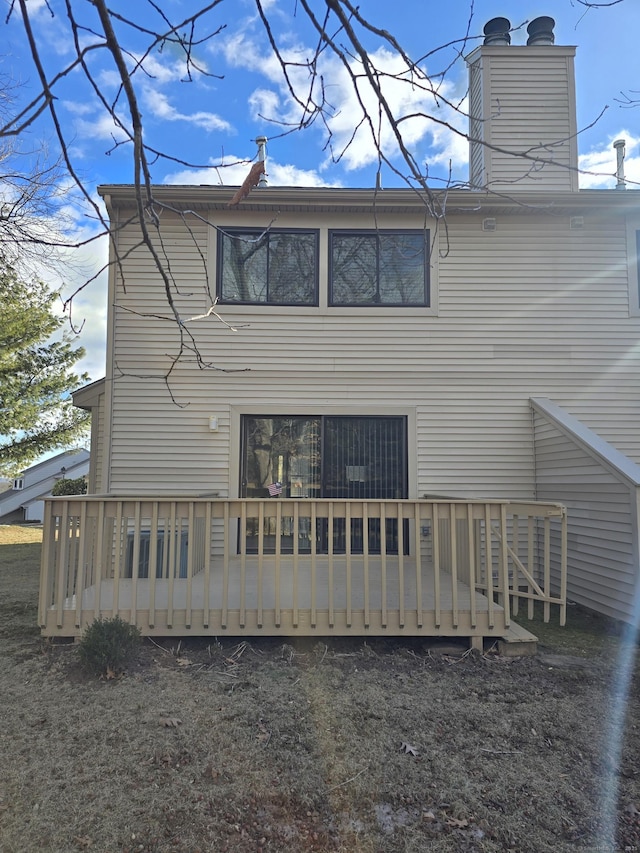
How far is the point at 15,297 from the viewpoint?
13.6 m

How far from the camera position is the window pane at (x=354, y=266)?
6574 millimetres

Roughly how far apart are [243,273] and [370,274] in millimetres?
1620

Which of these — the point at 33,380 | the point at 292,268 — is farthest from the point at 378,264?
the point at 33,380

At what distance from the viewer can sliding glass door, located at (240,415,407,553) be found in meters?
6.22

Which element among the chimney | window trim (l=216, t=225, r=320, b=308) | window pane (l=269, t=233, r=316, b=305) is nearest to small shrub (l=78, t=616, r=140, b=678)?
window trim (l=216, t=225, r=320, b=308)

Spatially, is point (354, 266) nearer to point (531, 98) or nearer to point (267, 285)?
point (267, 285)

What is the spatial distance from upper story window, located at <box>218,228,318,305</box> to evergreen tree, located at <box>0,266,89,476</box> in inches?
356

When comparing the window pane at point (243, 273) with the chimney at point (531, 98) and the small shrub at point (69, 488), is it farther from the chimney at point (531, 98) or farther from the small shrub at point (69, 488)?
the small shrub at point (69, 488)

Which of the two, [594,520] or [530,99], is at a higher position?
[530,99]

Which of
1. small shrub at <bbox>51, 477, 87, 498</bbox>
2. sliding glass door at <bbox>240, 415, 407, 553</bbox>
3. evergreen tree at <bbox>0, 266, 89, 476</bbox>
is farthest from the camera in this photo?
evergreen tree at <bbox>0, 266, 89, 476</bbox>

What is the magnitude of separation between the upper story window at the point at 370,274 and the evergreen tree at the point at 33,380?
9.90 m

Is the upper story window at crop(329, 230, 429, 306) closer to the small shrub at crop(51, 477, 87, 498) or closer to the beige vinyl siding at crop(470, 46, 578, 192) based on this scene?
the beige vinyl siding at crop(470, 46, 578, 192)

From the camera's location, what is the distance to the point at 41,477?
19.1 metres

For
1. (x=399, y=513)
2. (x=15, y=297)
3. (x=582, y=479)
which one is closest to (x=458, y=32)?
(x=399, y=513)
